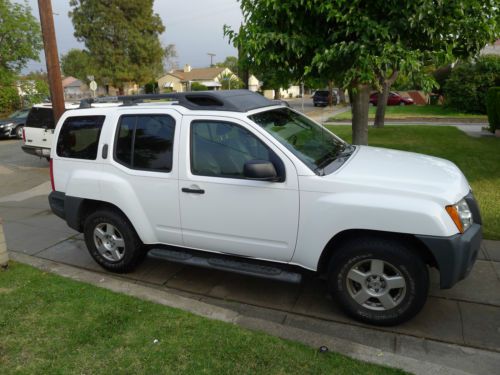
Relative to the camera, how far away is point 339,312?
12.5 feet

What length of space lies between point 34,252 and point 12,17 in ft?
83.7

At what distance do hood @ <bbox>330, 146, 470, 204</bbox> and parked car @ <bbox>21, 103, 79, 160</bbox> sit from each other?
33.6 ft

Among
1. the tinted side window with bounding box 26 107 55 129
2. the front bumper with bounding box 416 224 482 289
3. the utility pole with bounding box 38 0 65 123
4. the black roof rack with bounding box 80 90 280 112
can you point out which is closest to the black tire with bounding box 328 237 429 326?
the front bumper with bounding box 416 224 482 289

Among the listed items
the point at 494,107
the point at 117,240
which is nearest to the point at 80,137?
the point at 117,240

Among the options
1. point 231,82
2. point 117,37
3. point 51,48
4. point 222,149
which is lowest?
point 222,149

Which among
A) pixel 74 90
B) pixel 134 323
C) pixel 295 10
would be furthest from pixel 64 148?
pixel 74 90

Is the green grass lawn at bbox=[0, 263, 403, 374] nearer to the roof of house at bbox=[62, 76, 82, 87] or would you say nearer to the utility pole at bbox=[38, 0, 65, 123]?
the utility pole at bbox=[38, 0, 65, 123]

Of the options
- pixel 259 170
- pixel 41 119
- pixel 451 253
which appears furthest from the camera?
pixel 41 119

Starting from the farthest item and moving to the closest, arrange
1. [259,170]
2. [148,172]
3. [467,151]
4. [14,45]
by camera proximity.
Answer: [14,45]
[467,151]
[148,172]
[259,170]

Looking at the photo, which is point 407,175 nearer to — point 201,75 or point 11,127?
point 11,127

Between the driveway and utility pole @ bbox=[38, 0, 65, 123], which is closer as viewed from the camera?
the driveway

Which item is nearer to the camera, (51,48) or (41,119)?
(51,48)

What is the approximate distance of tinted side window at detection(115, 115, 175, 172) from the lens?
4082 millimetres

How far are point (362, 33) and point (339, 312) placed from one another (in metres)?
3.38
